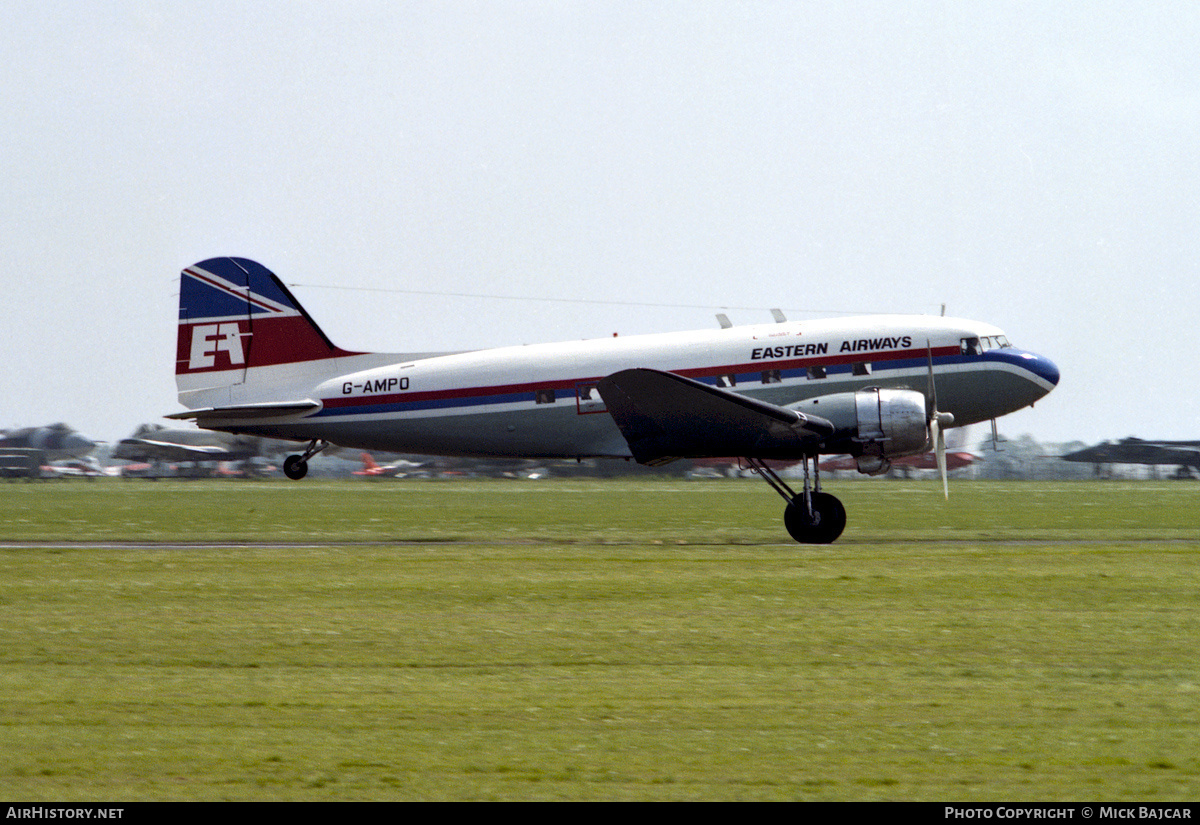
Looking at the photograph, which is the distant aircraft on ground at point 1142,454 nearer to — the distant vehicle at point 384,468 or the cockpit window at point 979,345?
the distant vehicle at point 384,468

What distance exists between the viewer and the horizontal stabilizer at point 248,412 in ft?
77.8

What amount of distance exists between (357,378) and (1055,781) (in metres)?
18.6

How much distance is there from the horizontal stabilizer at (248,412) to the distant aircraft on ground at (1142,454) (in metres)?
55.6

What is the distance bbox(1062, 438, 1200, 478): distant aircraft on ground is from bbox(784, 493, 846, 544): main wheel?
5119 centimetres

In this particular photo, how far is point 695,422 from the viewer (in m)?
21.2

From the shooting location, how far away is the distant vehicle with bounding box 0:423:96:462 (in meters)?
68.6

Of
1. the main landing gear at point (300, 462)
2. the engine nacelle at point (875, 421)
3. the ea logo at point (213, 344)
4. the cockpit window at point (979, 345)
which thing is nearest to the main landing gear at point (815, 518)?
the engine nacelle at point (875, 421)

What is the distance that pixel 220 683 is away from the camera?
9992 millimetres

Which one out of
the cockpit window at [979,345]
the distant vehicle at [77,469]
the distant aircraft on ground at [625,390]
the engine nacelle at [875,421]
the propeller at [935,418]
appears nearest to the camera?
the engine nacelle at [875,421]

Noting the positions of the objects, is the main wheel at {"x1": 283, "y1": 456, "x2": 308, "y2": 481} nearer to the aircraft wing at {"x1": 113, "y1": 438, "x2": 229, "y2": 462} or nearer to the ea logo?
the ea logo

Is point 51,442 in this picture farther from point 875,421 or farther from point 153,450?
point 875,421

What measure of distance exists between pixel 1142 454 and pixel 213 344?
6092 centimetres

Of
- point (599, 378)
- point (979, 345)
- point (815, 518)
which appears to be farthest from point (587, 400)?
point (979, 345)

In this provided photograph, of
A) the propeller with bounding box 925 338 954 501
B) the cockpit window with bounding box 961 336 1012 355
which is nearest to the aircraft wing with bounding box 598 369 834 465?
the propeller with bounding box 925 338 954 501
